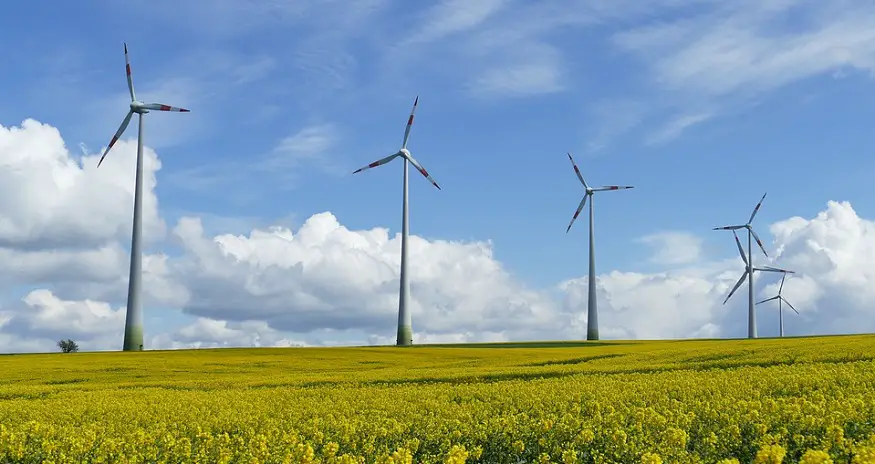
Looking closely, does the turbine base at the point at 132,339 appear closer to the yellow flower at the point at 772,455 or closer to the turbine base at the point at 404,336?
the turbine base at the point at 404,336

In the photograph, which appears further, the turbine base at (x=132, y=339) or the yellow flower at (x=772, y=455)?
the turbine base at (x=132, y=339)

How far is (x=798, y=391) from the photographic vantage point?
22.4 m

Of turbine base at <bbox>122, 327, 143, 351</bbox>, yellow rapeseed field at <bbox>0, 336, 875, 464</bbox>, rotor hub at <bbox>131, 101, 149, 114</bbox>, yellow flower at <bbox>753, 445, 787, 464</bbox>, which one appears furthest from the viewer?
rotor hub at <bbox>131, 101, 149, 114</bbox>

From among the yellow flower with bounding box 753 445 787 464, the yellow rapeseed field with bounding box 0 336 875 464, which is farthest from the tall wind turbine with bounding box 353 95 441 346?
the yellow flower with bounding box 753 445 787 464

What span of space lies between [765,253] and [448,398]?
117347mm

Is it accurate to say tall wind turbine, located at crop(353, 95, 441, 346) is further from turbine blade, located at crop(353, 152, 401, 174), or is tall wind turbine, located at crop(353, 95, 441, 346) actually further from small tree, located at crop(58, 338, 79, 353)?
small tree, located at crop(58, 338, 79, 353)

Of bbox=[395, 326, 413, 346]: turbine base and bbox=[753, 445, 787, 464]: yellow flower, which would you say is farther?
bbox=[395, 326, 413, 346]: turbine base

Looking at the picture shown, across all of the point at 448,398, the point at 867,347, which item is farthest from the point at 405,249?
the point at 448,398

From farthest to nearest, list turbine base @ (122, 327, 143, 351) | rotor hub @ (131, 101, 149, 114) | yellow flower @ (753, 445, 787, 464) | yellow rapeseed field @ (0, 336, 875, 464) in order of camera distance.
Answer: rotor hub @ (131, 101, 149, 114)
turbine base @ (122, 327, 143, 351)
yellow rapeseed field @ (0, 336, 875, 464)
yellow flower @ (753, 445, 787, 464)

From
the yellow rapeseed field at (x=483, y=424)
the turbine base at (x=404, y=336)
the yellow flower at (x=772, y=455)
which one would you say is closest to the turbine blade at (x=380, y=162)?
the turbine base at (x=404, y=336)

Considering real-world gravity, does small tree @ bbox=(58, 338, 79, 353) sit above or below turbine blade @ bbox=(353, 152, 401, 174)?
below

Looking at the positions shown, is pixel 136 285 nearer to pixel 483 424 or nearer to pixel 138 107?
pixel 138 107

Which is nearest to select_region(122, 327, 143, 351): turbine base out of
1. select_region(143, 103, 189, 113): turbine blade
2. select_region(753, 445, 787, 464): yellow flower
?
select_region(143, 103, 189, 113): turbine blade

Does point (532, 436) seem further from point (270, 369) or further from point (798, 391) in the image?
point (270, 369)
